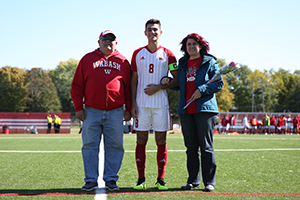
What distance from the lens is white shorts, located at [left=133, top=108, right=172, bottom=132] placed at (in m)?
3.97

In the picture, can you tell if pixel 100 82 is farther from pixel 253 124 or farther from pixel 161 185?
pixel 253 124

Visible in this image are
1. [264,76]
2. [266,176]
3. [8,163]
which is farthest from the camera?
[264,76]

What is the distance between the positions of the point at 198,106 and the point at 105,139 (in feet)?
4.58

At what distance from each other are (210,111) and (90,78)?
5.60ft

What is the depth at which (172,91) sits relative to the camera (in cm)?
5394

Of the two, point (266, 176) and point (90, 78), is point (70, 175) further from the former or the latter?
point (266, 176)

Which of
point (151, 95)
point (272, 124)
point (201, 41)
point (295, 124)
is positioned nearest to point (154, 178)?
point (151, 95)

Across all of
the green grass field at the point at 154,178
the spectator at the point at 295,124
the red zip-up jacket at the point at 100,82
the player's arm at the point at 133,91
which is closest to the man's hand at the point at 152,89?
the player's arm at the point at 133,91

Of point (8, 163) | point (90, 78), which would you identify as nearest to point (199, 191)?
point (90, 78)


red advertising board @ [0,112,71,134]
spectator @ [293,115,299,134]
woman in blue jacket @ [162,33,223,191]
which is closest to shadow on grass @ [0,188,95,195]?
woman in blue jacket @ [162,33,223,191]

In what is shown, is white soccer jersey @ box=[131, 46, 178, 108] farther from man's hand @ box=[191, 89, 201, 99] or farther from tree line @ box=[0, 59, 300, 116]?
tree line @ box=[0, 59, 300, 116]

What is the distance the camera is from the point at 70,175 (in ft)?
16.0

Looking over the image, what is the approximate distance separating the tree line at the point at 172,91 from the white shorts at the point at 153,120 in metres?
48.6

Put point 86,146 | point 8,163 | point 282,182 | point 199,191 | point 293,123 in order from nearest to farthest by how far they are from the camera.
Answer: point 199,191 < point 86,146 < point 282,182 < point 8,163 < point 293,123
